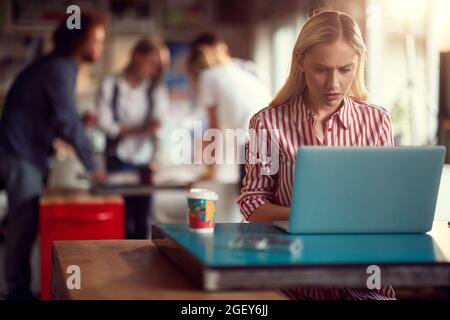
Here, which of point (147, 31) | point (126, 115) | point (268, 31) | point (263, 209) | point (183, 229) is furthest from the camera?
point (147, 31)

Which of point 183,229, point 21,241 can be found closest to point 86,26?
point 21,241

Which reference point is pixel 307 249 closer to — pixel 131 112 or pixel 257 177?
pixel 257 177

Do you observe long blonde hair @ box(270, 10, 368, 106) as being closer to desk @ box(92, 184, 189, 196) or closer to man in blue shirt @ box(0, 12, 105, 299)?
man in blue shirt @ box(0, 12, 105, 299)

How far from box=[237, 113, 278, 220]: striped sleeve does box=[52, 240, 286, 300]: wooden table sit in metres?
0.32

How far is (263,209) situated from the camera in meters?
2.14

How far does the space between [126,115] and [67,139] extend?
1.58 m

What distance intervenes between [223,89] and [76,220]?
3.76ft

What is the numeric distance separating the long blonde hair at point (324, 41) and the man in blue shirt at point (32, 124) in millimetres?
1894

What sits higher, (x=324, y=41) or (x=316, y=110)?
(x=324, y=41)

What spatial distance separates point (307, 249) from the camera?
1613mm

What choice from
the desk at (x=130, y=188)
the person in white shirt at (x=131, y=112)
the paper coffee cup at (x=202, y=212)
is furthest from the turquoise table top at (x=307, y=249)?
the person in white shirt at (x=131, y=112)

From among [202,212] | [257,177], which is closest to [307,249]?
[202,212]

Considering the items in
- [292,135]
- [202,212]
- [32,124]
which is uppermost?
[32,124]

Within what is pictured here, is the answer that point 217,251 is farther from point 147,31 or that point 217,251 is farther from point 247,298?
point 147,31
